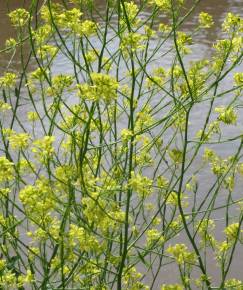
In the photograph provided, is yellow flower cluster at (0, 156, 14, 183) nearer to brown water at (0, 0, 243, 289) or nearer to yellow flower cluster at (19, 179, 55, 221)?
yellow flower cluster at (19, 179, 55, 221)

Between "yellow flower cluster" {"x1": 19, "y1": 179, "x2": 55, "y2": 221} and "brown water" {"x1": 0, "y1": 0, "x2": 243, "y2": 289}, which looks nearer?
"yellow flower cluster" {"x1": 19, "y1": 179, "x2": 55, "y2": 221}

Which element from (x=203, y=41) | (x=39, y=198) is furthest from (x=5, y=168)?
(x=203, y=41)

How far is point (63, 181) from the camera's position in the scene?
1563 millimetres

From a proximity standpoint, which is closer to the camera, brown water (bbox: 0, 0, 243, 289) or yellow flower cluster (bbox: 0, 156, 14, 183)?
yellow flower cluster (bbox: 0, 156, 14, 183)

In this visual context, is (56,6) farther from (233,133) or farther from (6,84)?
(233,133)

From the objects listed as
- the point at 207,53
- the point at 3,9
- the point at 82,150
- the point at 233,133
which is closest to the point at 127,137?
the point at 82,150

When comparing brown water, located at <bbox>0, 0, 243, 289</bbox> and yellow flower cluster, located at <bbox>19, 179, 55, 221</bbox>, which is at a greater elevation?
brown water, located at <bbox>0, 0, 243, 289</bbox>

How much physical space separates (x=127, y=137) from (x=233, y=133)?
110 inches

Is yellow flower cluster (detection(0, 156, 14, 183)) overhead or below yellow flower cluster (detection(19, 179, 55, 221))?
overhead

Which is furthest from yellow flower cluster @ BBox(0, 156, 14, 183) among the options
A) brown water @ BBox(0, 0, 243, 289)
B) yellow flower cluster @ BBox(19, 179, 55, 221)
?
brown water @ BBox(0, 0, 243, 289)

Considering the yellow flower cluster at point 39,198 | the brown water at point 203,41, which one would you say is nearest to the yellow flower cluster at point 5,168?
the yellow flower cluster at point 39,198

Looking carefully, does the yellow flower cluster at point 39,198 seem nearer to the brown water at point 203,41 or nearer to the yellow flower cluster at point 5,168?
the yellow flower cluster at point 5,168

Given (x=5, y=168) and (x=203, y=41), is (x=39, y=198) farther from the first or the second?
(x=203, y=41)

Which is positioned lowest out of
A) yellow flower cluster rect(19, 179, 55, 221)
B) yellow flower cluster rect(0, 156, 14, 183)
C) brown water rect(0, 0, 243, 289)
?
yellow flower cluster rect(19, 179, 55, 221)
